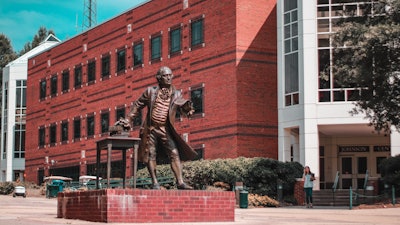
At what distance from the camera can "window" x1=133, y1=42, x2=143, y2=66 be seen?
159 feet

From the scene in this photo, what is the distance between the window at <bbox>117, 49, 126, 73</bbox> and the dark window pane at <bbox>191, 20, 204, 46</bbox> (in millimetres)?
8906

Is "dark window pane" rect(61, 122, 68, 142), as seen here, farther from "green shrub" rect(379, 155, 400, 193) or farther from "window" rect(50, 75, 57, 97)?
"green shrub" rect(379, 155, 400, 193)

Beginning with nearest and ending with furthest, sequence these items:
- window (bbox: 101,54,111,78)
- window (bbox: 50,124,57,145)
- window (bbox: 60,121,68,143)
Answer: window (bbox: 101,54,111,78)
window (bbox: 60,121,68,143)
window (bbox: 50,124,57,145)

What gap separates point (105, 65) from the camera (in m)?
52.9

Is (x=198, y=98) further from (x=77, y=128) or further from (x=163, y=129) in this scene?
(x=163, y=129)

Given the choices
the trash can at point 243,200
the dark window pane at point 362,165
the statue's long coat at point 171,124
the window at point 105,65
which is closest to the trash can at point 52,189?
the window at point 105,65

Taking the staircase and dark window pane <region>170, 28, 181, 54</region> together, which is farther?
dark window pane <region>170, 28, 181, 54</region>

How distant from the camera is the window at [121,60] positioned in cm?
5053

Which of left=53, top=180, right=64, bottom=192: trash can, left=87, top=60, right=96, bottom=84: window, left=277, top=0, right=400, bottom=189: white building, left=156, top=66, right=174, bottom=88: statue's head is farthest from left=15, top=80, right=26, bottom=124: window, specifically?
left=156, top=66, right=174, bottom=88: statue's head

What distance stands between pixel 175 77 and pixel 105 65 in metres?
10.1

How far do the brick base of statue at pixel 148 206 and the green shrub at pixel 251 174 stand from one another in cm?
1809

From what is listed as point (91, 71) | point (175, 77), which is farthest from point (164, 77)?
point (91, 71)

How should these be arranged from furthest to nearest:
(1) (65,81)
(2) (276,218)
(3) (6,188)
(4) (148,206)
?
(1) (65,81), (3) (6,188), (2) (276,218), (4) (148,206)

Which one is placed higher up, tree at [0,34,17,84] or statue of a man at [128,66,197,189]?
tree at [0,34,17,84]
